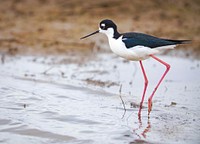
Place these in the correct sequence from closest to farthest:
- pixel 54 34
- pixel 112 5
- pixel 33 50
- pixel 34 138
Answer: pixel 34 138
pixel 33 50
pixel 54 34
pixel 112 5

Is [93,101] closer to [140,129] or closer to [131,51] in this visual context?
[131,51]

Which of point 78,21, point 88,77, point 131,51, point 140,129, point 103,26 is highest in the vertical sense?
point 78,21

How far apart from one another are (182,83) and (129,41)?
2.06 metres

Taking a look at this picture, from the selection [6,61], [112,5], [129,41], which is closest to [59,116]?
[129,41]

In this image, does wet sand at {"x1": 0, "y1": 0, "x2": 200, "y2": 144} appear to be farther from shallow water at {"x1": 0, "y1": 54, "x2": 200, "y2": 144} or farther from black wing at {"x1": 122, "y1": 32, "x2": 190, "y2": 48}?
black wing at {"x1": 122, "y1": 32, "x2": 190, "y2": 48}

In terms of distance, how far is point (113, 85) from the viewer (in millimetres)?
8188

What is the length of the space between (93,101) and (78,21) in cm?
575

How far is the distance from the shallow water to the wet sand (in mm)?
12

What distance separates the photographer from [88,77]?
28.3 ft

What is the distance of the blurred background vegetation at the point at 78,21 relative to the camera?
11055 mm

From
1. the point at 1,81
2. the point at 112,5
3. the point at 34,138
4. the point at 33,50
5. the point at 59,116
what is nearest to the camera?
the point at 34,138

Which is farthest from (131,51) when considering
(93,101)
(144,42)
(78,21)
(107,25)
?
(78,21)

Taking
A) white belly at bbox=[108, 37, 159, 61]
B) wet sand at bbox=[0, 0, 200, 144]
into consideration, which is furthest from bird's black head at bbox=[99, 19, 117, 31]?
wet sand at bbox=[0, 0, 200, 144]

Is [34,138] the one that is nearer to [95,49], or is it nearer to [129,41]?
[129,41]
